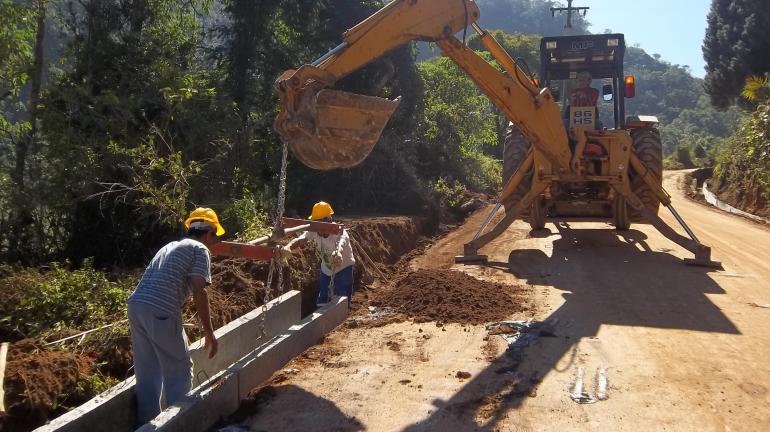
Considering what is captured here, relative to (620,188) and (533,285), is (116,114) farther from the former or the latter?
(620,188)

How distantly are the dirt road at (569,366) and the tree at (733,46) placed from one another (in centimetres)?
2262

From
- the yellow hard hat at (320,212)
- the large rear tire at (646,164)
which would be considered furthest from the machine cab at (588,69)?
the yellow hard hat at (320,212)

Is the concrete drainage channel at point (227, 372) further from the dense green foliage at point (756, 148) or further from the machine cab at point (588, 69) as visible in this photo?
the dense green foliage at point (756, 148)

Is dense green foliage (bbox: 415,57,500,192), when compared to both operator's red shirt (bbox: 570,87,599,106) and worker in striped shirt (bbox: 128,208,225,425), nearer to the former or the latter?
operator's red shirt (bbox: 570,87,599,106)

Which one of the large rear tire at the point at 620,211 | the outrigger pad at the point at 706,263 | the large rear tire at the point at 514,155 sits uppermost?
the large rear tire at the point at 514,155

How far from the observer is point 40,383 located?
4.76 m

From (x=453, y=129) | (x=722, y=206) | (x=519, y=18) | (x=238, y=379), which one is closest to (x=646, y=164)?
(x=238, y=379)

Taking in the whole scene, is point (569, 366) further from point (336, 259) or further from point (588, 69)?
point (588, 69)

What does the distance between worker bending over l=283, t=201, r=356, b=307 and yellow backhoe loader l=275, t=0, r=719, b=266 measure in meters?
1.77

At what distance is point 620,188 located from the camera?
1020 centimetres

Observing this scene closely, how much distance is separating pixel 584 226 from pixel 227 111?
308 inches

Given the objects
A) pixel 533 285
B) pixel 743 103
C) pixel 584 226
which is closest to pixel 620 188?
pixel 533 285

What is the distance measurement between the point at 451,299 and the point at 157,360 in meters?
4.16

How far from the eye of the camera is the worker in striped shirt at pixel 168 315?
14.7 ft
